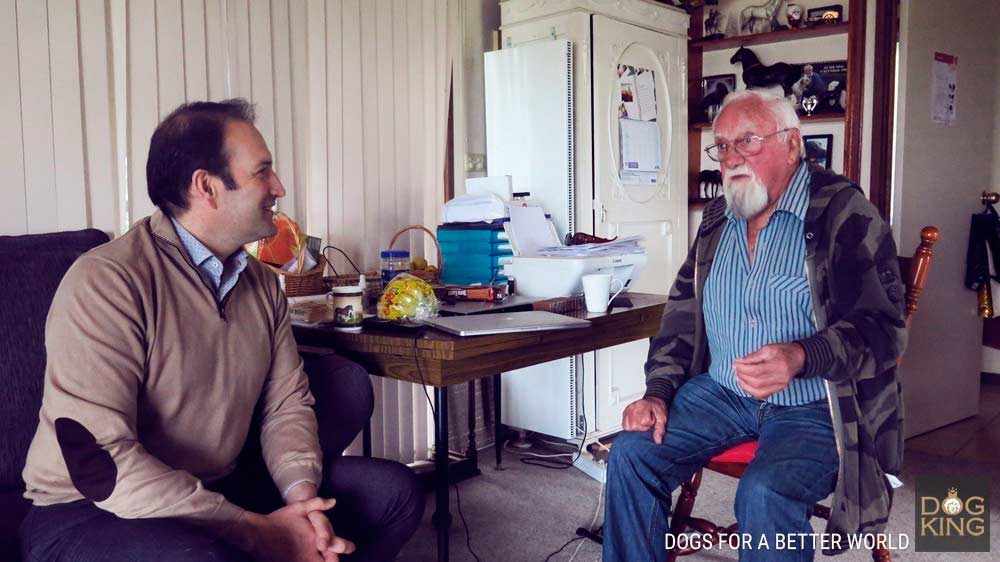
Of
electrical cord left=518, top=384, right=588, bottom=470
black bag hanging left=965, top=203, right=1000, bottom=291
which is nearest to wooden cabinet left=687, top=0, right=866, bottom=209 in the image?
black bag hanging left=965, top=203, right=1000, bottom=291

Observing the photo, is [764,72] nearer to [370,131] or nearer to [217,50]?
[370,131]

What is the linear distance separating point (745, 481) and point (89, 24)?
1.93 meters

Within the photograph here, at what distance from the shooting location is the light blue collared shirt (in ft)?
4.85

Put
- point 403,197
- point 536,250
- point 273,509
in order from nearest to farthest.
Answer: point 273,509 < point 536,250 < point 403,197

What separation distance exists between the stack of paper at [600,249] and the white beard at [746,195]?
45 centimetres

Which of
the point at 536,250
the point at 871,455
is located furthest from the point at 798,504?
the point at 536,250

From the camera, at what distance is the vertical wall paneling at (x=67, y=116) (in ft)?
6.49

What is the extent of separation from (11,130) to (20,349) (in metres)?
0.68

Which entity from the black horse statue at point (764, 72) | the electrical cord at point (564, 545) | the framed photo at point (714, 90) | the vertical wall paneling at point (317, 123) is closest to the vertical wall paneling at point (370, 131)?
the vertical wall paneling at point (317, 123)

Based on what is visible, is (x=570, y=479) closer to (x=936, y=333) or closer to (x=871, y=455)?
(x=871, y=455)

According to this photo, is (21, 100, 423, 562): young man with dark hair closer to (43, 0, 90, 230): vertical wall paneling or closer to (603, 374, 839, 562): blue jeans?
(603, 374, 839, 562): blue jeans

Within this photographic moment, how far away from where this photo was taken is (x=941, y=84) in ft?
11.3

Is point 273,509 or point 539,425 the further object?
point 539,425

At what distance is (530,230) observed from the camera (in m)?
2.59
